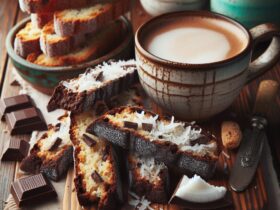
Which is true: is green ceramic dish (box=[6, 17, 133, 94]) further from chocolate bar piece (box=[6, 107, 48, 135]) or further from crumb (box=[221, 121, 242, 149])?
crumb (box=[221, 121, 242, 149])

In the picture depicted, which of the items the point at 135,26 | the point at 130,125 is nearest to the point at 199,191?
the point at 130,125

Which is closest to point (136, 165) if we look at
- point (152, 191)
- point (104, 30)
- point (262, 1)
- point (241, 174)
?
point (152, 191)

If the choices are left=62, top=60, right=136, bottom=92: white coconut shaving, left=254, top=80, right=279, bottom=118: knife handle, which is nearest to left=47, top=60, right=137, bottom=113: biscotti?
left=62, top=60, right=136, bottom=92: white coconut shaving

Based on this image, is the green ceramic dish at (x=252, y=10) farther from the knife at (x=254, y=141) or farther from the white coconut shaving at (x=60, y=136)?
the white coconut shaving at (x=60, y=136)

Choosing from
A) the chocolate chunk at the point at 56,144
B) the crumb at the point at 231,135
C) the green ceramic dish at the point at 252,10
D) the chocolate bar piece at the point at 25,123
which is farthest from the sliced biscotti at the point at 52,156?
the green ceramic dish at the point at 252,10

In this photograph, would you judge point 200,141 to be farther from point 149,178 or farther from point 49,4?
point 49,4

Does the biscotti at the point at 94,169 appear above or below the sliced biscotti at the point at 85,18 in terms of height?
below
